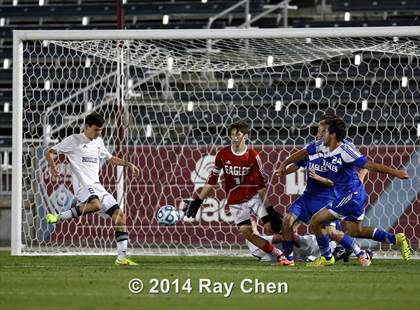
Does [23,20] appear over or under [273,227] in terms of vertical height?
over

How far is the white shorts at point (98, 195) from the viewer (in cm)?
1509

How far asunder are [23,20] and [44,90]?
6263 mm

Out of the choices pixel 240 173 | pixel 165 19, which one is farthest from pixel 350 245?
pixel 165 19

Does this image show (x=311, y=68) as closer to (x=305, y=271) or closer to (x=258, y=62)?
(x=258, y=62)

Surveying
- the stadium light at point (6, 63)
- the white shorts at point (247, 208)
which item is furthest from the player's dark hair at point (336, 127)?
the stadium light at point (6, 63)

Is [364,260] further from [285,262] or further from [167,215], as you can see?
[167,215]

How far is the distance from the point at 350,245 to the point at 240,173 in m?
1.74

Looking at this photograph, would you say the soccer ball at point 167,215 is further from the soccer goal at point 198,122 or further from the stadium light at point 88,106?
the stadium light at point 88,106

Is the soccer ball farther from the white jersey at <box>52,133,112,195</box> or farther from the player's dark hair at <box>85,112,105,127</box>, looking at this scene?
the player's dark hair at <box>85,112,105,127</box>

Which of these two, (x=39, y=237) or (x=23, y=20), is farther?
(x=23, y=20)

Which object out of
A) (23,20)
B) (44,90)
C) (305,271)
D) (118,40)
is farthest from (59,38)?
(23,20)

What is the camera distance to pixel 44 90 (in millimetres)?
19125

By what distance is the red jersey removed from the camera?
1551 centimetres

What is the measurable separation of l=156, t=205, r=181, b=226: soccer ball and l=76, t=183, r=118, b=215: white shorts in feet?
9.27
